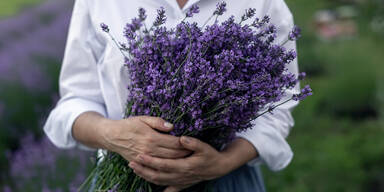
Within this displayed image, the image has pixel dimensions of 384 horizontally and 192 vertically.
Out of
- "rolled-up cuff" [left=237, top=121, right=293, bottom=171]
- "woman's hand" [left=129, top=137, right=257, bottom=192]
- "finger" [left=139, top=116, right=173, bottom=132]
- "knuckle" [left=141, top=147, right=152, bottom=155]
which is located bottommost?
"rolled-up cuff" [left=237, top=121, right=293, bottom=171]

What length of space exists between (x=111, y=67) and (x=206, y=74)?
0.48m

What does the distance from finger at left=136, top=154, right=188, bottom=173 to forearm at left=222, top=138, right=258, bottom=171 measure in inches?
6.5

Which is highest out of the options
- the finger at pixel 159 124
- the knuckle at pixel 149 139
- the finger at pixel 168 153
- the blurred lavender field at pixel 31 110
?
the finger at pixel 159 124

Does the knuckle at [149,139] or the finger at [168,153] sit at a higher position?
the knuckle at [149,139]

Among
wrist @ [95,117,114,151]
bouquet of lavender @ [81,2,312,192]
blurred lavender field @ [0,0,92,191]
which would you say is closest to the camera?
bouquet of lavender @ [81,2,312,192]

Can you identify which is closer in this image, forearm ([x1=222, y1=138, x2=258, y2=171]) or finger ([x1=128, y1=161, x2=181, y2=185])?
finger ([x1=128, y1=161, x2=181, y2=185])

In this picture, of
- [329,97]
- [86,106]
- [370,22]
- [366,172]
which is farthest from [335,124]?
[86,106]

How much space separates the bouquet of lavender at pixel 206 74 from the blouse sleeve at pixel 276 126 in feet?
0.86

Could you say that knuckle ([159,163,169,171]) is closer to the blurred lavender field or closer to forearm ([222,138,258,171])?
forearm ([222,138,258,171])

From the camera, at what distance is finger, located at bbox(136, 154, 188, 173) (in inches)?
54.4

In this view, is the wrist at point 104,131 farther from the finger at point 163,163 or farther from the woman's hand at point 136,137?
the finger at point 163,163

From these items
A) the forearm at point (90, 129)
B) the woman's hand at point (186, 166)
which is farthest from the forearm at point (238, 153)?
the forearm at point (90, 129)

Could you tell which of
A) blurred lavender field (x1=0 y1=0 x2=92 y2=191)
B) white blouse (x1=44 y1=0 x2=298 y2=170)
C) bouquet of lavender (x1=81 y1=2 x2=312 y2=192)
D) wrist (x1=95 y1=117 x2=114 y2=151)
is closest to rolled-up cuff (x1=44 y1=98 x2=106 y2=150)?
white blouse (x1=44 y1=0 x2=298 y2=170)

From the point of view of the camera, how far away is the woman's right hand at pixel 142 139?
1.34 meters
